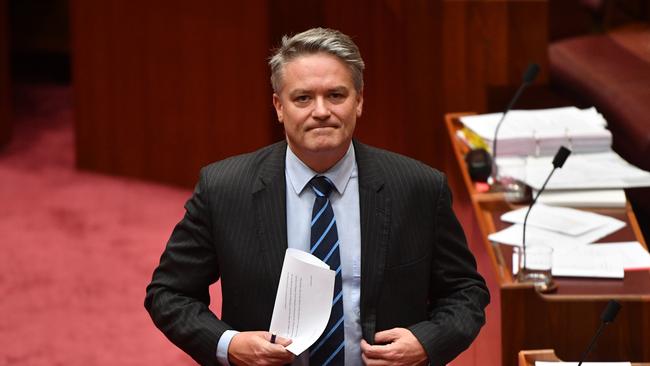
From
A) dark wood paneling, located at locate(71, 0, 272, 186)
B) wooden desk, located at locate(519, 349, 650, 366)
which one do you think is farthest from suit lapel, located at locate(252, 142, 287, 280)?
dark wood paneling, located at locate(71, 0, 272, 186)

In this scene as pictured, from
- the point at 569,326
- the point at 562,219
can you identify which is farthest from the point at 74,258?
the point at 569,326

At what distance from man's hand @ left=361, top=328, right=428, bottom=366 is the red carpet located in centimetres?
60

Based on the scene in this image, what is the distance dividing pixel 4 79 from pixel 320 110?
14.0ft

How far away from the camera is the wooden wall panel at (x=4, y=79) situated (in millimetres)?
5890

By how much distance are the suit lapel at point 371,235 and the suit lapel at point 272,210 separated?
13 centimetres

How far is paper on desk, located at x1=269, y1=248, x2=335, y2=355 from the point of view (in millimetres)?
1928

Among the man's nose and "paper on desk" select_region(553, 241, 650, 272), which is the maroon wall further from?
the man's nose

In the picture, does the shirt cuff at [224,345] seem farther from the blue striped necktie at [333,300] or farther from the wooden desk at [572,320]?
the wooden desk at [572,320]

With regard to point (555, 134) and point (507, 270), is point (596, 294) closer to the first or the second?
point (507, 270)

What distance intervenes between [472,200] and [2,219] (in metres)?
2.54

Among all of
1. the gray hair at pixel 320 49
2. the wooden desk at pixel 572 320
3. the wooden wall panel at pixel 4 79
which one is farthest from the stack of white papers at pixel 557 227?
the wooden wall panel at pixel 4 79

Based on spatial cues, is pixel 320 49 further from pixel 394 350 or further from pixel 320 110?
pixel 394 350

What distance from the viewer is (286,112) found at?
1.99m

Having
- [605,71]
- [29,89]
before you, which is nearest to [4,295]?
[605,71]
